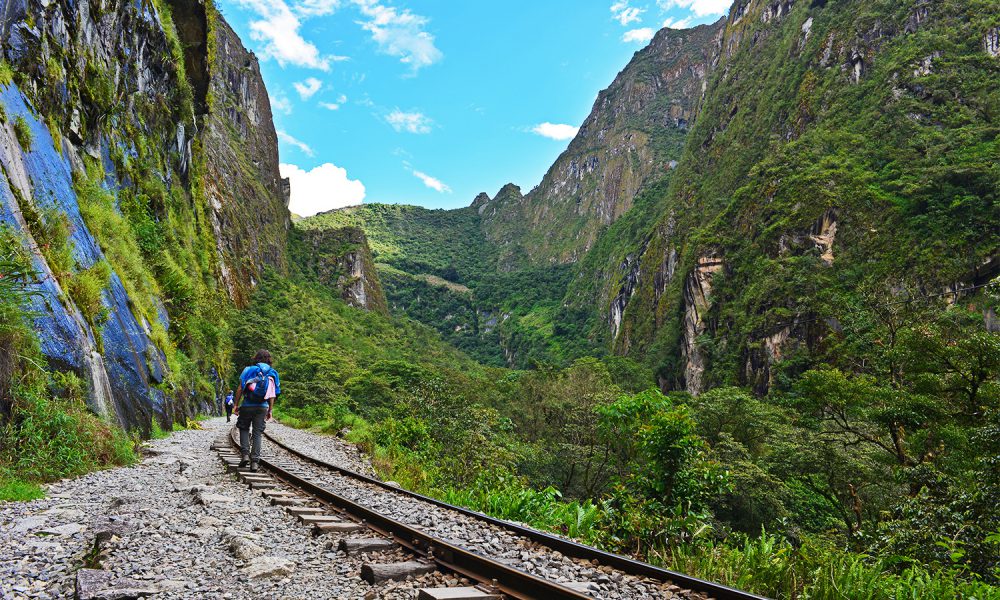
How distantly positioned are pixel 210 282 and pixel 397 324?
66.1 meters

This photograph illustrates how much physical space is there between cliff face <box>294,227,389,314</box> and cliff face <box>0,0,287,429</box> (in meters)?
65.4

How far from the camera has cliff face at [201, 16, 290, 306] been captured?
51.5 metres

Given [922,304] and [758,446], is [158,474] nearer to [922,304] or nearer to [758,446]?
[758,446]

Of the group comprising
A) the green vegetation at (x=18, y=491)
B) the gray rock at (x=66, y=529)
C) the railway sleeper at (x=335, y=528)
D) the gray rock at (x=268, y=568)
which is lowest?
the green vegetation at (x=18, y=491)

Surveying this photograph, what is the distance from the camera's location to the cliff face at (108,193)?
754 centimetres

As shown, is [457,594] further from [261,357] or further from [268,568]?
[261,357]

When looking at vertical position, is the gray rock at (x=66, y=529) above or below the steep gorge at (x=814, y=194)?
below

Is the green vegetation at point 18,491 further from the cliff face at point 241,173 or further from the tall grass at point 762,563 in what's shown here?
the cliff face at point 241,173

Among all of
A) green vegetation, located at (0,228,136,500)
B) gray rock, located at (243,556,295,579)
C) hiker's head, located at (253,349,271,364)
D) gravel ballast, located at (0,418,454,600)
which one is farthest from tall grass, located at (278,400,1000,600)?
green vegetation, located at (0,228,136,500)

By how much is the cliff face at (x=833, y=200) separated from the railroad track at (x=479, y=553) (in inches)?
1732

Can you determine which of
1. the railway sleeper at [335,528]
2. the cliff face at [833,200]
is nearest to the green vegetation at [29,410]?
the railway sleeper at [335,528]

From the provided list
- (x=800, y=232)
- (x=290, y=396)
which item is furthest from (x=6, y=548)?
(x=800, y=232)

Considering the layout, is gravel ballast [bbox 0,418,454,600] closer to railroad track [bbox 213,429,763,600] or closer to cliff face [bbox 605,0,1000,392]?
railroad track [bbox 213,429,763,600]

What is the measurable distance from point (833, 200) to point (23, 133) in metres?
63.2
